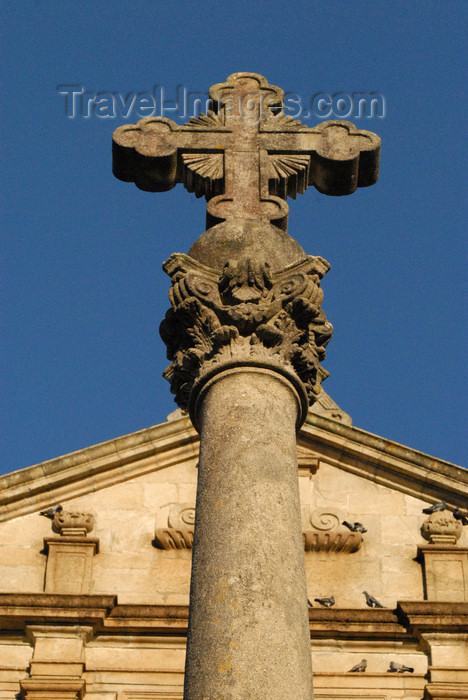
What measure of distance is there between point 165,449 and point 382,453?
2.22 meters

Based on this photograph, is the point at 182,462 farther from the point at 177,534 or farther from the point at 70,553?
the point at 70,553

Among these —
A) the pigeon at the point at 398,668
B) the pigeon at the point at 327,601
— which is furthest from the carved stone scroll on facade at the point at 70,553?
the pigeon at the point at 398,668

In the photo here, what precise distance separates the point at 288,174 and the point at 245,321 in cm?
226

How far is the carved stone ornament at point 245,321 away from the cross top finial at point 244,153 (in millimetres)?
1410

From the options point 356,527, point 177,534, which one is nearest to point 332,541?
point 356,527

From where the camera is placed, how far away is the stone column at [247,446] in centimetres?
607

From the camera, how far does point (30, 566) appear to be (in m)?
13.1

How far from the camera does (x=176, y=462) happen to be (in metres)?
14.2

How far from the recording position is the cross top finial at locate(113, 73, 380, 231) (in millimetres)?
9484

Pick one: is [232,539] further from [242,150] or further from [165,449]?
[165,449]

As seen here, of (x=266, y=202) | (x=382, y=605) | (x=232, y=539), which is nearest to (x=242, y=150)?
(x=266, y=202)

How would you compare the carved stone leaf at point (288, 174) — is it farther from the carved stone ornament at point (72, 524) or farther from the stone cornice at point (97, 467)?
the carved stone ornament at point (72, 524)

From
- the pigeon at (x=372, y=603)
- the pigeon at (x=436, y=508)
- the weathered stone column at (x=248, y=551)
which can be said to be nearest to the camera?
the weathered stone column at (x=248, y=551)

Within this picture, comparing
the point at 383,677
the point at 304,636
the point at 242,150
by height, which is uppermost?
the point at 242,150
